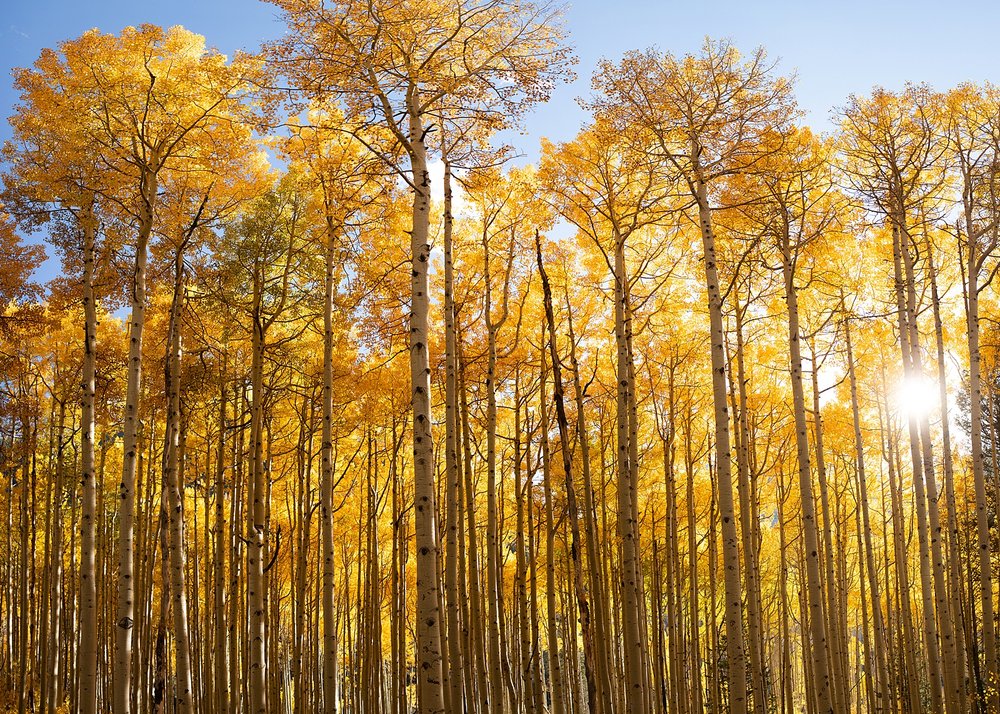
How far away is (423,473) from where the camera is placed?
6027 millimetres

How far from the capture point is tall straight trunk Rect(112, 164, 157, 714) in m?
7.50

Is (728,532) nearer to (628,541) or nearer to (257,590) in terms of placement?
(628,541)

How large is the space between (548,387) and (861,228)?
6.25m

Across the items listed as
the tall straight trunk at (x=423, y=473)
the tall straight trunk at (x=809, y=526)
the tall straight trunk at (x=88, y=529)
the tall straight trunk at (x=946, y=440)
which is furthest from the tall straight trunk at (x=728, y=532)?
the tall straight trunk at (x=88, y=529)

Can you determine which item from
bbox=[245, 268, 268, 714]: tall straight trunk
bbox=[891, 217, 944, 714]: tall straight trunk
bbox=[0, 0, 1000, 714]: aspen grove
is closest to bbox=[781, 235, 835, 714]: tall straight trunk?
bbox=[0, 0, 1000, 714]: aspen grove

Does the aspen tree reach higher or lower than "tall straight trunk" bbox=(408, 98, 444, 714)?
higher

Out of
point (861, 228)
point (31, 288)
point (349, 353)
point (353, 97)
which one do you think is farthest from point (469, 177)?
point (31, 288)

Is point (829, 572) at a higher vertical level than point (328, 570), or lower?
lower

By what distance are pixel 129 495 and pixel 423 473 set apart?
411cm

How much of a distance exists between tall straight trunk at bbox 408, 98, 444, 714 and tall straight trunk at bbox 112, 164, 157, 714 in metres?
3.46

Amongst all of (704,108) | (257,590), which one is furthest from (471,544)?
(704,108)

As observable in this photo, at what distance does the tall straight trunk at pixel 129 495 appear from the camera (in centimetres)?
750

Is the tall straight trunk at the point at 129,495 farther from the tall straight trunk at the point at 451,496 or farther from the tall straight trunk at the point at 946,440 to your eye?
the tall straight trunk at the point at 946,440

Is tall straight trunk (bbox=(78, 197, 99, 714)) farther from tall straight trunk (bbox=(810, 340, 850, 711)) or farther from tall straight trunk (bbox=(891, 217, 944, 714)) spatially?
tall straight trunk (bbox=(891, 217, 944, 714))
